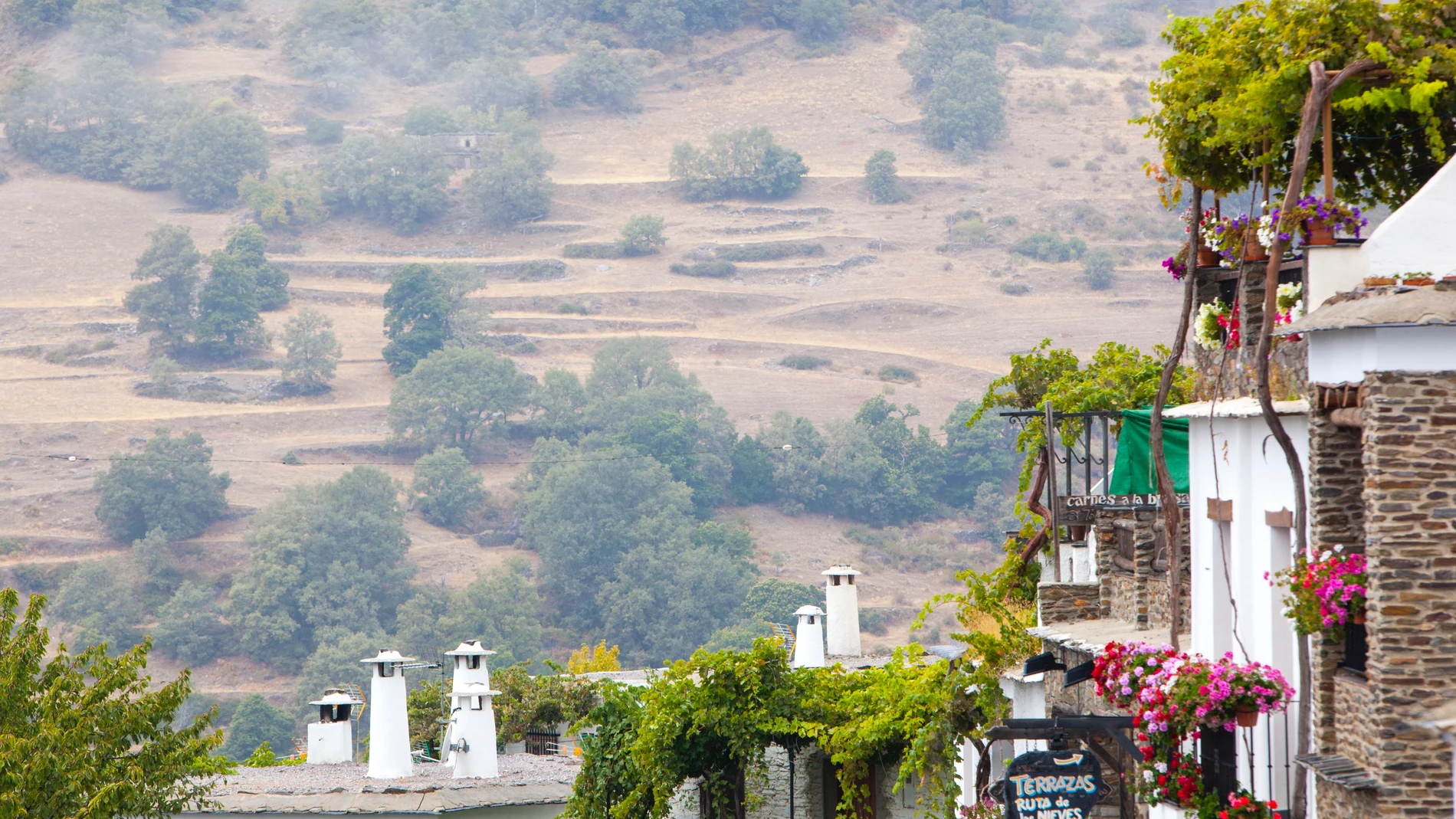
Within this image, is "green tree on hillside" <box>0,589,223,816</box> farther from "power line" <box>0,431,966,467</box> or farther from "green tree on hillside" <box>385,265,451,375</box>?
"green tree on hillside" <box>385,265,451,375</box>

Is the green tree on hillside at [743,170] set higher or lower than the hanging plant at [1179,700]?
higher

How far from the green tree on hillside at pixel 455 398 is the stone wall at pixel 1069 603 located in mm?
134028

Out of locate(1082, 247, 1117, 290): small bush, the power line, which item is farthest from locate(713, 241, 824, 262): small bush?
the power line

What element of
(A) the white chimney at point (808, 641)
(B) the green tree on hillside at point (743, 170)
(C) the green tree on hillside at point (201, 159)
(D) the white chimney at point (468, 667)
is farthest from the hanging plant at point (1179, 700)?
(C) the green tree on hillside at point (201, 159)

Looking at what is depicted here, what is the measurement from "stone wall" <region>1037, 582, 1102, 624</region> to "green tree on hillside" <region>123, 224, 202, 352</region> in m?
156

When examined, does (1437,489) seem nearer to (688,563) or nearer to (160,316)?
(688,563)

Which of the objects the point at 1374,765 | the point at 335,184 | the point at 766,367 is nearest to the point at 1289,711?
the point at 1374,765

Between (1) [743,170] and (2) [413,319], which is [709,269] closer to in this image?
(1) [743,170]

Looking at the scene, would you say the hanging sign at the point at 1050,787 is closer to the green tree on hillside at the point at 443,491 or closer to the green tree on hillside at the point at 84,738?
the green tree on hillside at the point at 84,738

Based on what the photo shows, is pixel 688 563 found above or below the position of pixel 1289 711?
below

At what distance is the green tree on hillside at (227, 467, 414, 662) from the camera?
12269 centimetres

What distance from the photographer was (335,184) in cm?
19925

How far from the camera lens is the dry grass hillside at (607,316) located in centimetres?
13862

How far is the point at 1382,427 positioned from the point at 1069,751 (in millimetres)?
4078
